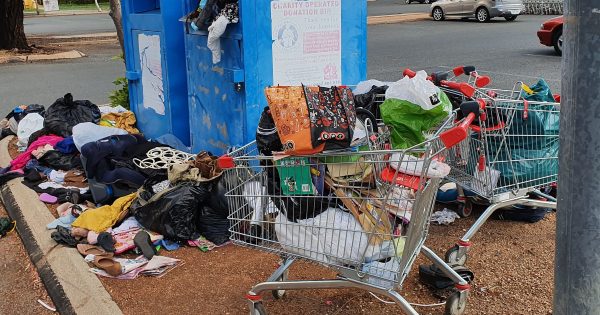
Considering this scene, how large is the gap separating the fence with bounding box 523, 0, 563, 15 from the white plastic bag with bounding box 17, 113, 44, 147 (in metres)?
23.7

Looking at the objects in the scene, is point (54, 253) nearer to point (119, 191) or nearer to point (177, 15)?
point (119, 191)

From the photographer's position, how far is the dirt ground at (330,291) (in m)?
3.71

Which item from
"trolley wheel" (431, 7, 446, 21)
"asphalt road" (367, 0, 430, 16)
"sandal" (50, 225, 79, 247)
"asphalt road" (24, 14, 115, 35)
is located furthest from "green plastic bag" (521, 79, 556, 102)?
"asphalt road" (367, 0, 430, 16)

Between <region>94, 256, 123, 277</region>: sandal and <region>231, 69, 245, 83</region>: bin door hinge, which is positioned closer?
<region>94, 256, 123, 277</region>: sandal

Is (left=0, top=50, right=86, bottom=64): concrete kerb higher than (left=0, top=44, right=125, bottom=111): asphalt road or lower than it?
higher

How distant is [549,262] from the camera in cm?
421

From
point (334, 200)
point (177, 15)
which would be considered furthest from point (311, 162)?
point (177, 15)

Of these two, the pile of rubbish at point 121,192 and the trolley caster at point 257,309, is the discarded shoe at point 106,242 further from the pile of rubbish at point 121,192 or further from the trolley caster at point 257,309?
the trolley caster at point 257,309

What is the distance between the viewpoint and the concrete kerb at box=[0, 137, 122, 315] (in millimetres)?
3869

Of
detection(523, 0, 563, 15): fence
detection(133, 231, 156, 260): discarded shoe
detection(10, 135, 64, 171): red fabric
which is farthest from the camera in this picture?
detection(523, 0, 563, 15): fence

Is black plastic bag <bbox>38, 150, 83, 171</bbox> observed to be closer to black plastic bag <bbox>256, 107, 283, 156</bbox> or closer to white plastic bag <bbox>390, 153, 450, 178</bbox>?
black plastic bag <bbox>256, 107, 283, 156</bbox>

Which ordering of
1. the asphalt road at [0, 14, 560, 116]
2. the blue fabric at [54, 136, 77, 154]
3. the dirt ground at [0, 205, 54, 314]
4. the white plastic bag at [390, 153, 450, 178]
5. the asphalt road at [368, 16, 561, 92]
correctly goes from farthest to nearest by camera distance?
the asphalt road at [368, 16, 561, 92]
the asphalt road at [0, 14, 560, 116]
the blue fabric at [54, 136, 77, 154]
the dirt ground at [0, 205, 54, 314]
the white plastic bag at [390, 153, 450, 178]

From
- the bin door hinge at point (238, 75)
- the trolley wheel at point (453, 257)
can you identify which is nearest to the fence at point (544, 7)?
the bin door hinge at point (238, 75)

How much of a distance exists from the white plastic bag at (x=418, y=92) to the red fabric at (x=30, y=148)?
15.3ft
